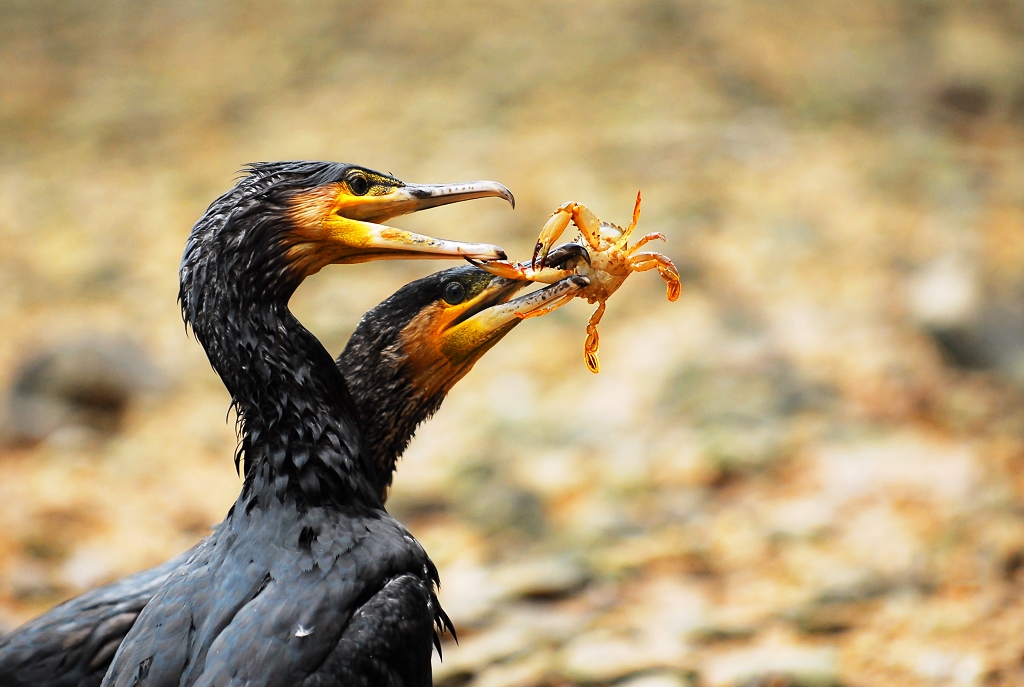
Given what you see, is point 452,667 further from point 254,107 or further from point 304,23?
point 304,23

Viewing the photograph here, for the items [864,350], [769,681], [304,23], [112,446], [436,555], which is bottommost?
[769,681]

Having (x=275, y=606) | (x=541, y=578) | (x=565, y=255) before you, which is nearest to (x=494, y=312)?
(x=565, y=255)

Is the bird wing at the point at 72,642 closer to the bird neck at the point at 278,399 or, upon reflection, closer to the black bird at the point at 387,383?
the black bird at the point at 387,383

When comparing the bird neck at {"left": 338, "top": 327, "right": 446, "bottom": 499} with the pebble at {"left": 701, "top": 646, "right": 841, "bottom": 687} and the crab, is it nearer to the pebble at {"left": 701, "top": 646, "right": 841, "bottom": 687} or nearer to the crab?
the crab

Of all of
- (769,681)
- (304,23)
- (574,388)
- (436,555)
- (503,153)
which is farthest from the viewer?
(304,23)

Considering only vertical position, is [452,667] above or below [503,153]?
below

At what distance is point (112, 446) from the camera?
704cm

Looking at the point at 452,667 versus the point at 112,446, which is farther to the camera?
the point at 112,446

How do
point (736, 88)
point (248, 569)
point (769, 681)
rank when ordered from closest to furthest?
1. point (248, 569)
2. point (769, 681)
3. point (736, 88)

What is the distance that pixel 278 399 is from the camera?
301 centimetres

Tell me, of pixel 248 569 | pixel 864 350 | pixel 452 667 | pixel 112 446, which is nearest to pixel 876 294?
pixel 864 350

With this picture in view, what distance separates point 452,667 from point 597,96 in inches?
297

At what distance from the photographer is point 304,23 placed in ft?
41.0

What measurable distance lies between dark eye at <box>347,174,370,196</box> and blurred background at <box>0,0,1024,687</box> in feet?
8.16
